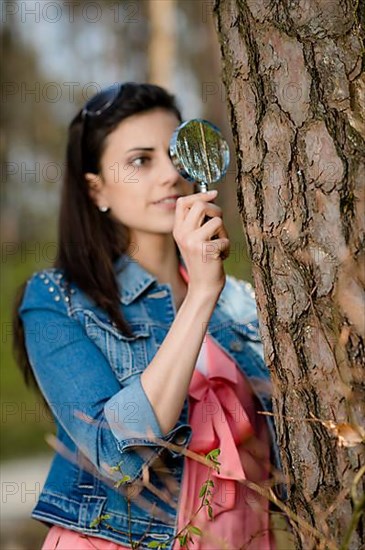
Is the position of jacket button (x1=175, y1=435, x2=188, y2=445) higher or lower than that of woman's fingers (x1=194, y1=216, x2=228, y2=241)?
lower

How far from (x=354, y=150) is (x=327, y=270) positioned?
20 centimetres

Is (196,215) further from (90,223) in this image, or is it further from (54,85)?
(54,85)

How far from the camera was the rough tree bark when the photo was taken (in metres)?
1.43

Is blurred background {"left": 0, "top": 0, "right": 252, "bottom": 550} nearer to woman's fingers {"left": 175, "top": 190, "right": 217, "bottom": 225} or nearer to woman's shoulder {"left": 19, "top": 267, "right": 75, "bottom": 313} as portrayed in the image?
woman's shoulder {"left": 19, "top": 267, "right": 75, "bottom": 313}

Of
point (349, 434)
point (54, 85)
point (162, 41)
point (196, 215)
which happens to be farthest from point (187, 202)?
point (54, 85)

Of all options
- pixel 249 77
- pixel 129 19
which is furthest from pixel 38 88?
pixel 249 77

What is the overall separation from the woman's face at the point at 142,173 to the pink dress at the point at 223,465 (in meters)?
0.38

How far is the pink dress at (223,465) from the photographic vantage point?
6.60 feet

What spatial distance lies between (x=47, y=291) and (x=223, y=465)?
2.00ft

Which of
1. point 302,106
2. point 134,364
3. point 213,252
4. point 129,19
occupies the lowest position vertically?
point 134,364

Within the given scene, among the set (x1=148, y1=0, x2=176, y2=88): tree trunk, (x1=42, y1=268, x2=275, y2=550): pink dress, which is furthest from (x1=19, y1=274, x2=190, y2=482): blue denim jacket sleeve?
(x1=148, y1=0, x2=176, y2=88): tree trunk

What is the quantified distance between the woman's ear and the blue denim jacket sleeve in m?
0.32

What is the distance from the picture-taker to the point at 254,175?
1.60 meters

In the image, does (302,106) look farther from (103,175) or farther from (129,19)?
(129,19)
